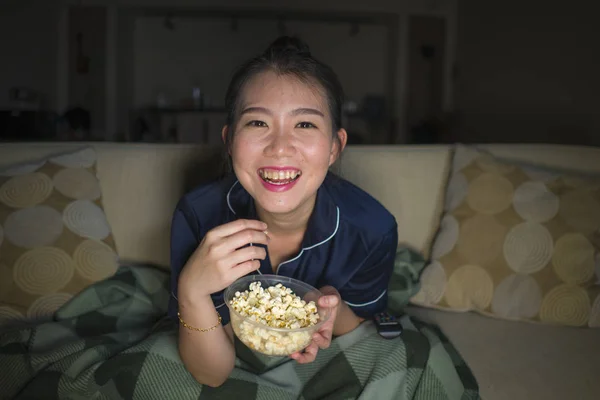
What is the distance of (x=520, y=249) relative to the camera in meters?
1.46

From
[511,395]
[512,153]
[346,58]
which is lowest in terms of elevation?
[511,395]

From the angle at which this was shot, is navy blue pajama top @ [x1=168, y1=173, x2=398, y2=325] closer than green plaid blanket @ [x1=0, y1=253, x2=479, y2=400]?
No

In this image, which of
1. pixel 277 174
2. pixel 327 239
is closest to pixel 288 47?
pixel 277 174

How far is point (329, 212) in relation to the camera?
1287mm

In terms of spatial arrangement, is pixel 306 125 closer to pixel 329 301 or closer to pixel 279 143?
pixel 279 143

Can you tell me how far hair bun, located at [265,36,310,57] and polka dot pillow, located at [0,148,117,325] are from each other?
30.8 inches

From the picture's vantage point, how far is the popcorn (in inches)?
35.6

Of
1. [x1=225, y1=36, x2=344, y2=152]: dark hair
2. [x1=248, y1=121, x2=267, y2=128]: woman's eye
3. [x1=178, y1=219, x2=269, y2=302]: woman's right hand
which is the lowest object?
[x1=178, y1=219, x2=269, y2=302]: woman's right hand

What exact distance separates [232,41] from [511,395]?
5328 millimetres

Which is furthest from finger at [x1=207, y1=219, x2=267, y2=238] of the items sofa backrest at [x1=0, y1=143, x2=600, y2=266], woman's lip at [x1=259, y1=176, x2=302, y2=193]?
sofa backrest at [x1=0, y1=143, x2=600, y2=266]

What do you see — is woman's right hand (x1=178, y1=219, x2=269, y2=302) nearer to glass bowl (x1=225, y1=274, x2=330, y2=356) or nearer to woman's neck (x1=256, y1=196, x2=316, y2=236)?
glass bowl (x1=225, y1=274, x2=330, y2=356)

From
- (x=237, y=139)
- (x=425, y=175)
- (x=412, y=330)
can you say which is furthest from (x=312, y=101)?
(x=425, y=175)

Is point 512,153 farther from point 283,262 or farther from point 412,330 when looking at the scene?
point 283,262

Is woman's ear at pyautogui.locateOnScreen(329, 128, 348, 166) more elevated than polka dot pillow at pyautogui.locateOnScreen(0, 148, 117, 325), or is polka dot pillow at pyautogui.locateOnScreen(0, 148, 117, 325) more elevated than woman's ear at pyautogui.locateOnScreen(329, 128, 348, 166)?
woman's ear at pyautogui.locateOnScreen(329, 128, 348, 166)
